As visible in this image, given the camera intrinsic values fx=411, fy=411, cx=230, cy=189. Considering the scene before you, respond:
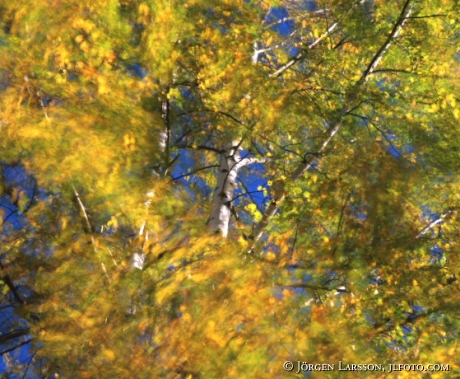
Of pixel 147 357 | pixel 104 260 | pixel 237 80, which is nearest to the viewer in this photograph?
pixel 147 357

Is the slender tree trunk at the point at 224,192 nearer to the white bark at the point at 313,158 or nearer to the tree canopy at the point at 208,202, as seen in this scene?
the tree canopy at the point at 208,202

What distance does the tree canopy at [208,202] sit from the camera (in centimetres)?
360

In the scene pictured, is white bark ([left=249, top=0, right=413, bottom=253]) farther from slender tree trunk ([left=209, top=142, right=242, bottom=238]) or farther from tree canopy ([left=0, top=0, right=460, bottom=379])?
slender tree trunk ([left=209, top=142, right=242, bottom=238])

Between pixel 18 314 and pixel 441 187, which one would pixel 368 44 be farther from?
pixel 18 314

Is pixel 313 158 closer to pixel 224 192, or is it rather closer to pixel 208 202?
pixel 224 192

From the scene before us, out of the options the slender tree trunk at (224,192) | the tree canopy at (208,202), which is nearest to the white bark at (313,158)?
the tree canopy at (208,202)

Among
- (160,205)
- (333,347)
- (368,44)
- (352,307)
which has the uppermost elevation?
(368,44)

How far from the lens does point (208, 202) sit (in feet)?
21.4

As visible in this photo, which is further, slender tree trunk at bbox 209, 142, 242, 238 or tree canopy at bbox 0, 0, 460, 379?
slender tree trunk at bbox 209, 142, 242, 238

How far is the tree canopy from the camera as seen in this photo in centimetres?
360

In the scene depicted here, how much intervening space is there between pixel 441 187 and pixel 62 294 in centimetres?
527

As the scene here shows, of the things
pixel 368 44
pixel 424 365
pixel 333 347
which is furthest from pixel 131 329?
pixel 368 44

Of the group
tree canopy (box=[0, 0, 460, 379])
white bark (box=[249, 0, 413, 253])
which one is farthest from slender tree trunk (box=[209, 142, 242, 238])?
white bark (box=[249, 0, 413, 253])

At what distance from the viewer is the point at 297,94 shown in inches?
229
